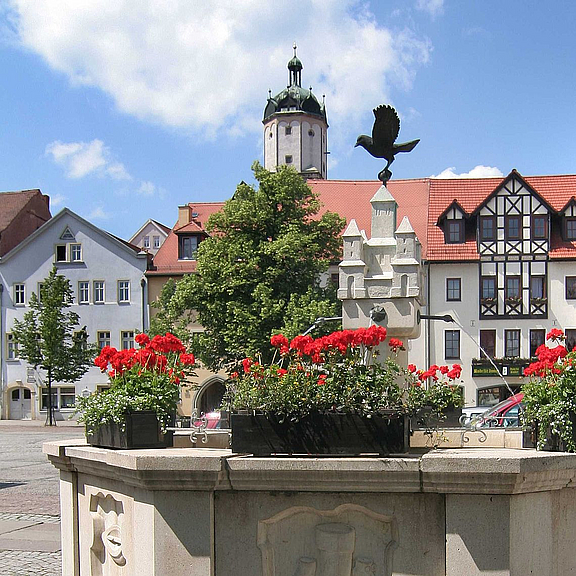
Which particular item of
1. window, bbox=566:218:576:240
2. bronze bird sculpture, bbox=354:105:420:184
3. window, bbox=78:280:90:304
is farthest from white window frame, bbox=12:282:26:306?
bronze bird sculpture, bbox=354:105:420:184

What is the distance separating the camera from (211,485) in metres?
4.54

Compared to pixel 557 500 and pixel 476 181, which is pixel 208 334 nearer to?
pixel 476 181

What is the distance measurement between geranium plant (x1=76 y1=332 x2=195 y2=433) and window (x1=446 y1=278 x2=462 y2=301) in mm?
34926

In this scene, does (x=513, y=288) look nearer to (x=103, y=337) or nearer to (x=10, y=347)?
(x=103, y=337)

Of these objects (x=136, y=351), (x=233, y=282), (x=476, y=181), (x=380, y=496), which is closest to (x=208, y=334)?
(x=233, y=282)

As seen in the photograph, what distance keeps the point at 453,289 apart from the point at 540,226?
4.93 meters

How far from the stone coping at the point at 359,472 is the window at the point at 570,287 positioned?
1451 inches

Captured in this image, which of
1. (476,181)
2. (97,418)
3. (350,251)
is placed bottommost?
(97,418)

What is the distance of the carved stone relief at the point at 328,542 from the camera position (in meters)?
4.48

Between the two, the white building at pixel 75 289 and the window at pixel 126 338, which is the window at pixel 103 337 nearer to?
the white building at pixel 75 289

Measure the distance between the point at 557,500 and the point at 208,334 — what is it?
2759 cm

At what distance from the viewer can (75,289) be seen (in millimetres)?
45719

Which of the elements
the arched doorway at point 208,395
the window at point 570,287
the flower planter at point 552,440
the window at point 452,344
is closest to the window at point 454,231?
the window at point 452,344

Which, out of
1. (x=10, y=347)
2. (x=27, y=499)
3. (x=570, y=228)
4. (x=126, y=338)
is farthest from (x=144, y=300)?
(x=27, y=499)
